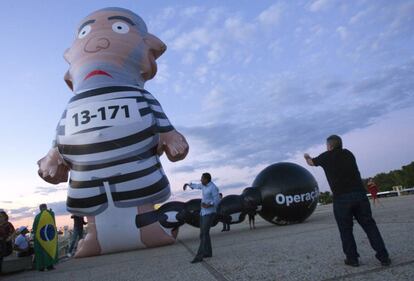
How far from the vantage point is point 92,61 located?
8.98 meters

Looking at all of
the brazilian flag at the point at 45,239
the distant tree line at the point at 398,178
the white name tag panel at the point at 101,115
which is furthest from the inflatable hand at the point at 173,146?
the distant tree line at the point at 398,178

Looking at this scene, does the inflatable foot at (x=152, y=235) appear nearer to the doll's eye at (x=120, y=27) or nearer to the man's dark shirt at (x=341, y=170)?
the doll's eye at (x=120, y=27)

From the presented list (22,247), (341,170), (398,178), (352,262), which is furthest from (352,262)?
(398,178)

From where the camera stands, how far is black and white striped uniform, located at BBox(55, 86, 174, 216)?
7.96 metres

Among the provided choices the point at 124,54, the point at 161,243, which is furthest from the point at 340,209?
the point at 124,54

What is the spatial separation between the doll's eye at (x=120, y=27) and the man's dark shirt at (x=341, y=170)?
6.73 meters

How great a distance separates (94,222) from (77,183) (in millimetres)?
876

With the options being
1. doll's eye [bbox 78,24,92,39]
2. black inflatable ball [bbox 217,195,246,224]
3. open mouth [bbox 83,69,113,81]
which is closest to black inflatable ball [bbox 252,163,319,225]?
black inflatable ball [bbox 217,195,246,224]

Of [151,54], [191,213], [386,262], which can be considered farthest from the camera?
[151,54]

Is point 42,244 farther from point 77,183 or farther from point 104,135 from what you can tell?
point 104,135

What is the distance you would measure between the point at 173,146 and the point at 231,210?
2254mm

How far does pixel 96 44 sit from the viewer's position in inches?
359

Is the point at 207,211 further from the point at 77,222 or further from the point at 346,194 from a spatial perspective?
the point at 77,222

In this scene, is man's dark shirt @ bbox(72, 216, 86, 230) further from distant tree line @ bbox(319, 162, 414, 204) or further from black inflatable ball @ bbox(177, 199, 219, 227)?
distant tree line @ bbox(319, 162, 414, 204)
